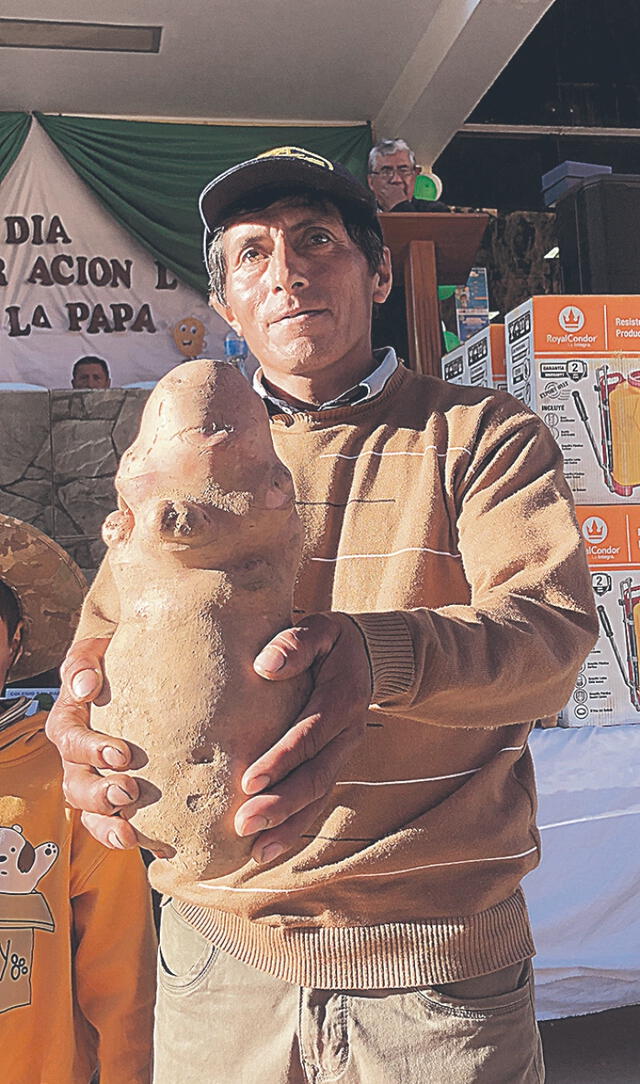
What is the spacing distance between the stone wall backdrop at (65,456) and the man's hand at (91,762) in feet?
11.7

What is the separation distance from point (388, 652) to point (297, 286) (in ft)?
1.95

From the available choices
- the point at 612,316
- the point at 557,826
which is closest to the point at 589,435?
the point at 612,316

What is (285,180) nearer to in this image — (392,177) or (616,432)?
(616,432)

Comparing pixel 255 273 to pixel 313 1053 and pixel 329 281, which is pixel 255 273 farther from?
pixel 313 1053

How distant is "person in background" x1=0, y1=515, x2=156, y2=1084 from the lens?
1.78 metres

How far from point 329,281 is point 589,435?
164 cm

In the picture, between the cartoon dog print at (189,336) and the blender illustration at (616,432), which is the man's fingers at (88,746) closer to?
the blender illustration at (616,432)

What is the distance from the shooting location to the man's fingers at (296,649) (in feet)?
2.74

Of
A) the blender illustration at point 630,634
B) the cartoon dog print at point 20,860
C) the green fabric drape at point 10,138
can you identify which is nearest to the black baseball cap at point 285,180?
the cartoon dog print at point 20,860

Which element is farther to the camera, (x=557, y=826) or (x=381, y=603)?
(x=557, y=826)

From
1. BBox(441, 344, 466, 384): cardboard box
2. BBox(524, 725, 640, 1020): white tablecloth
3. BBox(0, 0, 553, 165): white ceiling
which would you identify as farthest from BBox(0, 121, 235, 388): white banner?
BBox(524, 725, 640, 1020): white tablecloth

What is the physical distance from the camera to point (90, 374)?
5.78m

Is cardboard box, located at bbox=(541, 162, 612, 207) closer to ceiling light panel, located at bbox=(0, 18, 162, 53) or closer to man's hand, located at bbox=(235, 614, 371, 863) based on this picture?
ceiling light panel, located at bbox=(0, 18, 162, 53)

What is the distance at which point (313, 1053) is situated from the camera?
1.17 meters
